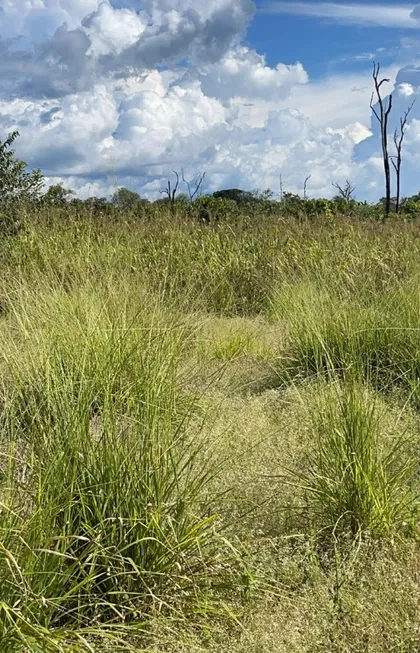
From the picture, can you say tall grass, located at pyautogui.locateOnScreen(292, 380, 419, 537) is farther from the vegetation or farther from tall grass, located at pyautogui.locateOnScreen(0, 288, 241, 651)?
tall grass, located at pyautogui.locateOnScreen(0, 288, 241, 651)

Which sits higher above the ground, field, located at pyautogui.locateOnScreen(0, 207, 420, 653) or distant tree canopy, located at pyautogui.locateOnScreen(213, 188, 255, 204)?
distant tree canopy, located at pyautogui.locateOnScreen(213, 188, 255, 204)

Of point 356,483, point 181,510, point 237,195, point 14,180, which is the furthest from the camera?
point 237,195

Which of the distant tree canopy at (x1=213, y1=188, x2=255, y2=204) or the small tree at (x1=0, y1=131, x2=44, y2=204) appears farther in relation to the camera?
the distant tree canopy at (x1=213, y1=188, x2=255, y2=204)

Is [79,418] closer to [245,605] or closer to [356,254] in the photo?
[245,605]

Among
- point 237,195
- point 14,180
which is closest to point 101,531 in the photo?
point 14,180

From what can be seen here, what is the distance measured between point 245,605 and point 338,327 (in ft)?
7.50

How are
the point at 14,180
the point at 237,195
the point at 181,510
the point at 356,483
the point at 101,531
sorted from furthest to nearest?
the point at 237,195 → the point at 14,180 → the point at 356,483 → the point at 181,510 → the point at 101,531

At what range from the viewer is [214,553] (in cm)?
196

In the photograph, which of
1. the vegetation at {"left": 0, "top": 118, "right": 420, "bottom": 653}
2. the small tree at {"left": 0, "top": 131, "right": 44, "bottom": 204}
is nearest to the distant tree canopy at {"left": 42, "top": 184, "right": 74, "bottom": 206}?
the small tree at {"left": 0, "top": 131, "right": 44, "bottom": 204}

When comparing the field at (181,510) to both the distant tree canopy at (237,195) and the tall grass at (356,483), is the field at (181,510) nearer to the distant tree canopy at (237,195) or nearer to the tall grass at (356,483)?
the tall grass at (356,483)

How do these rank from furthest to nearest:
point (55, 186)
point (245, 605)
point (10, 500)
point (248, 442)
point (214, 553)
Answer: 1. point (55, 186)
2. point (248, 442)
3. point (214, 553)
4. point (245, 605)
5. point (10, 500)

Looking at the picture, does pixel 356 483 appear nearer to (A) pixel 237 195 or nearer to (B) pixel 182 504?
(B) pixel 182 504

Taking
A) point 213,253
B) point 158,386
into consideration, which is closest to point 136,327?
point 158,386

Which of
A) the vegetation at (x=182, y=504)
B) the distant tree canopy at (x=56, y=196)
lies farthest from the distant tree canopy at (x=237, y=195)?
the vegetation at (x=182, y=504)
